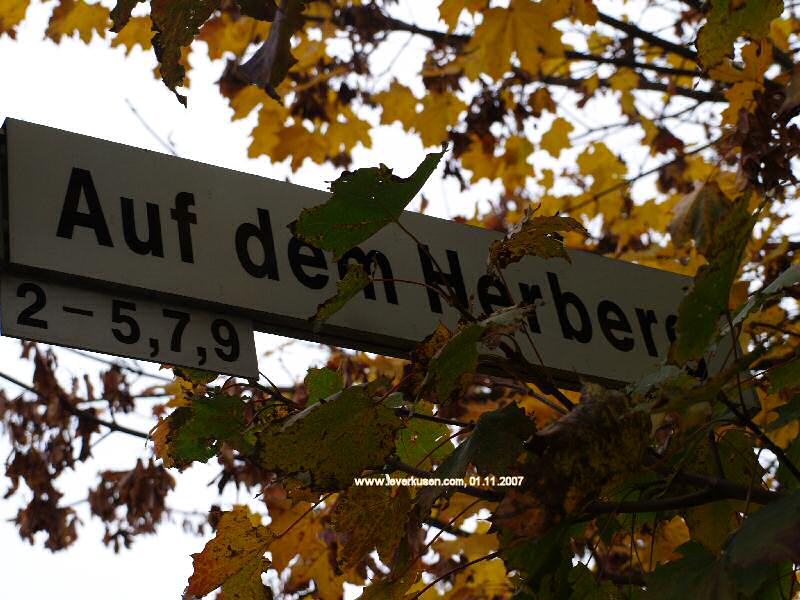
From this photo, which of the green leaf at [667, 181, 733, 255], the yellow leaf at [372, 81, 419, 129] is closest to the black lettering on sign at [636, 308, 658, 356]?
the green leaf at [667, 181, 733, 255]

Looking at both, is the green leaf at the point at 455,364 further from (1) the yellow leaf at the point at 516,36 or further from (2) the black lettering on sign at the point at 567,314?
(1) the yellow leaf at the point at 516,36

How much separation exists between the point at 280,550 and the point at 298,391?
1079mm

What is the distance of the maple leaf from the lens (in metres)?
1.01

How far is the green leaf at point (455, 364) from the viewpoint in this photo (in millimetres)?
814

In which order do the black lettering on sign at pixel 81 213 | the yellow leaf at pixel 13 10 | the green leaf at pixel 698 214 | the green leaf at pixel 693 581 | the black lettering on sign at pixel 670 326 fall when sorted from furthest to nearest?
the yellow leaf at pixel 13 10, the green leaf at pixel 698 214, the black lettering on sign at pixel 670 326, the black lettering on sign at pixel 81 213, the green leaf at pixel 693 581

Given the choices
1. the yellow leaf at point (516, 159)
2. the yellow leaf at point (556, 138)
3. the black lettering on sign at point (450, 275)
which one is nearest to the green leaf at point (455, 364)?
the black lettering on sign at point (450, 275)

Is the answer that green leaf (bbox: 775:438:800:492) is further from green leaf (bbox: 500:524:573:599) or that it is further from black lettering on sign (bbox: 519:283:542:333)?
black lettering on sign (bbox: 519:283:542:333)

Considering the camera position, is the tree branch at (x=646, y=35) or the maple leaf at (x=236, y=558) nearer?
the maple leaf at (x=236, y=558)

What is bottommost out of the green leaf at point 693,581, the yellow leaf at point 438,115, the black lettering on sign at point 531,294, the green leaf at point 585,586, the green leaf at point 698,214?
the green leaf at point 693,581

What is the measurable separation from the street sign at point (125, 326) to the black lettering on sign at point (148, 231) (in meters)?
0.06

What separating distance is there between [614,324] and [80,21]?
7.70ft

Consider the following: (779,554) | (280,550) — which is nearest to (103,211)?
(779,554)

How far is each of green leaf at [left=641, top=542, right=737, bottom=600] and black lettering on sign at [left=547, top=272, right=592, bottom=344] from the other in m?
0.55

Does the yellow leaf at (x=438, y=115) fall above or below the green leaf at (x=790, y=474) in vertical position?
above
